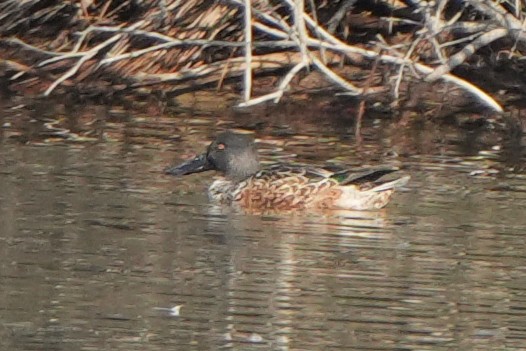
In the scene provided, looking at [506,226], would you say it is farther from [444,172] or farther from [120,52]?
[120,52]

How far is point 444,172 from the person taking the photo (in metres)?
12.2

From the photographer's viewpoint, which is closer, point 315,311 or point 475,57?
point 315,311

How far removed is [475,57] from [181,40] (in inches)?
107

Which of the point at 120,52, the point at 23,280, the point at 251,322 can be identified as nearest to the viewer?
the point at 251,322

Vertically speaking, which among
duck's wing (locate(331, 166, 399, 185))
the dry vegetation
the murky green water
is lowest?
the murky green water

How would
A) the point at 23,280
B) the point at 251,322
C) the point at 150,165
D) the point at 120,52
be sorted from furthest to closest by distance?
the point at 120,52, the point at 150,165, the point at 23,280, the point at 251,322

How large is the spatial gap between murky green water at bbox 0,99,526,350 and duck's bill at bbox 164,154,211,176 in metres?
0.11

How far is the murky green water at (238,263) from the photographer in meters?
7.23

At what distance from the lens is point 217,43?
1507 centimetres

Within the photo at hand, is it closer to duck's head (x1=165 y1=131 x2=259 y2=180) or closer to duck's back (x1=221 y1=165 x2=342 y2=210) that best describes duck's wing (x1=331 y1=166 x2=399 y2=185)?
duck's back (x1=221 y1=165 x2=342 y2=210)

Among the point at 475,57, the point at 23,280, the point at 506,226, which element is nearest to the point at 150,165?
the point at 506,226

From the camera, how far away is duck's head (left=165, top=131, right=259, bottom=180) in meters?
11.5

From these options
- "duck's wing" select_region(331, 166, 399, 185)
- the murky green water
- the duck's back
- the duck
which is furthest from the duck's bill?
"duck's wing" select_region(331, 166, 399, 185)

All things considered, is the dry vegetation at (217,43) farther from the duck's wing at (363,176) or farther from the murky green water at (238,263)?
the duck's wing at (363,176)
